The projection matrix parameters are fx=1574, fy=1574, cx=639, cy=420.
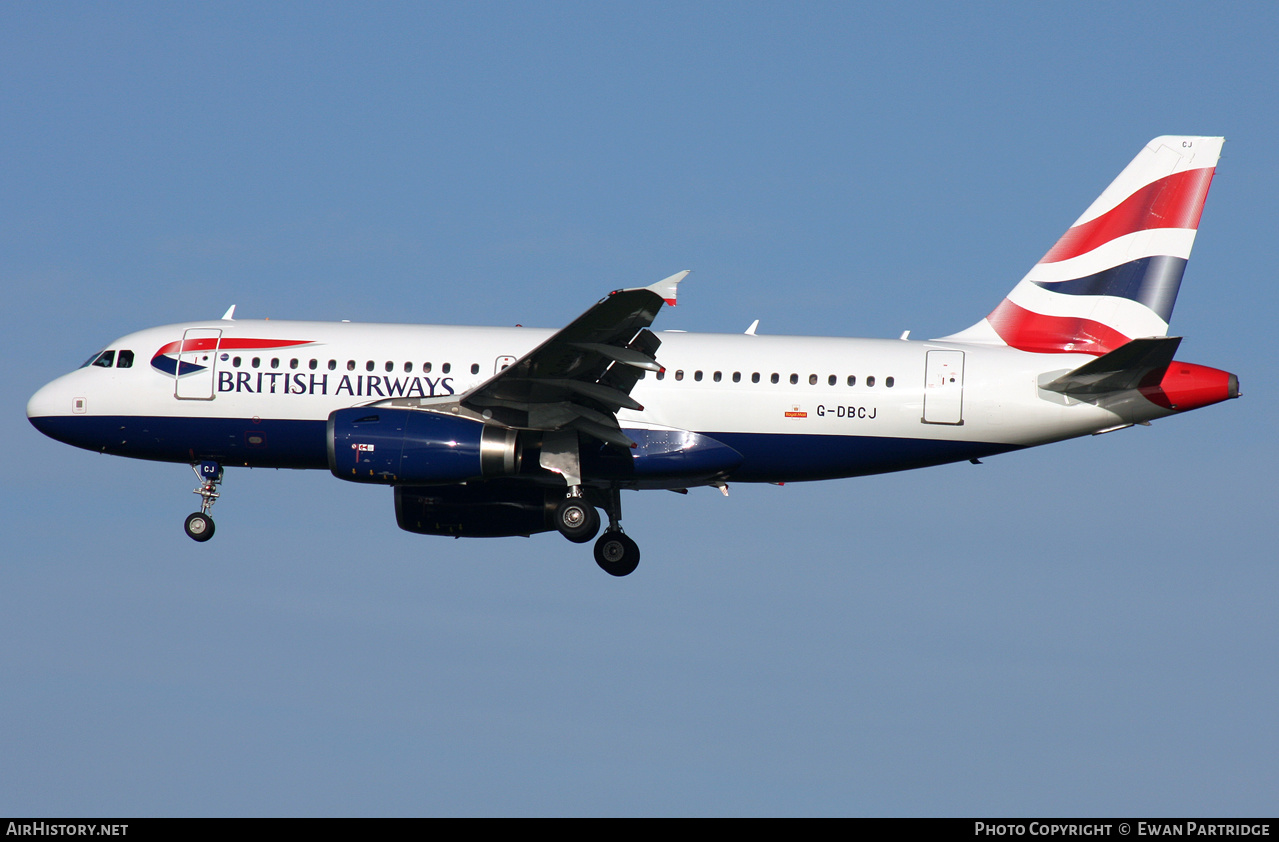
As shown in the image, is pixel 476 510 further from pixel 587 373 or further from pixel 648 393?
pixel 587 373

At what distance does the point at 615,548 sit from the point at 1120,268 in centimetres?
1314

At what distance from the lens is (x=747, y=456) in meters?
33.8

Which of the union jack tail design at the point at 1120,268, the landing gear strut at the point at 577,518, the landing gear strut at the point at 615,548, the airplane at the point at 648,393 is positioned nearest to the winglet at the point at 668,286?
the airplane at the point at 648,393

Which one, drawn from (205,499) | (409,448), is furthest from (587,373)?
(205,499)

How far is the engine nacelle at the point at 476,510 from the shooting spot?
3691 cm

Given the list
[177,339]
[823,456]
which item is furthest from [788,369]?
[177,339]

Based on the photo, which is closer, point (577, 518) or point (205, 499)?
point (577, 518)

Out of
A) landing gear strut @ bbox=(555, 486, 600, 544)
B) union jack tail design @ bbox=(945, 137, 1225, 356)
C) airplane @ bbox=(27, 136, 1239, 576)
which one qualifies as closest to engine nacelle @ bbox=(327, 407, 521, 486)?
airplane @ bbox=(27, 136, 1239, 576)

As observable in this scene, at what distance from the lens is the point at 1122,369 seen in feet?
106

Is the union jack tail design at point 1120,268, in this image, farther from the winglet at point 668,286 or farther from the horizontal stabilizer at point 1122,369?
the winglet at point 668,286

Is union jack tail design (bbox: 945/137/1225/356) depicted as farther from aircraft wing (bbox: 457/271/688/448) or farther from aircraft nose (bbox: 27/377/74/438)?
aircraft nose (bbox: 27/377/74/438)
